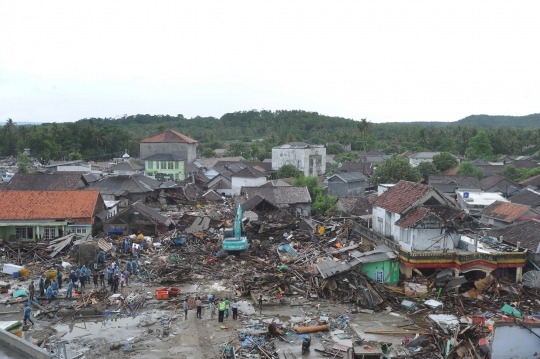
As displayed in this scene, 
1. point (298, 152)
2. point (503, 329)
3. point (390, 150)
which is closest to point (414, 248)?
point (503, 329)

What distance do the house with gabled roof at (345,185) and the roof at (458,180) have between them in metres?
8.77

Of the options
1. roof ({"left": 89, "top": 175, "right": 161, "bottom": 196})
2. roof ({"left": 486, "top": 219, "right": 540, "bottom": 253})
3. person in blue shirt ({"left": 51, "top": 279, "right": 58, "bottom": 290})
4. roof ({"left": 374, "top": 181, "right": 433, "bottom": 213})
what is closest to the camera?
person in blue shirt ({"left": 51, "top": 279, "right": 58, "bottom": 290})

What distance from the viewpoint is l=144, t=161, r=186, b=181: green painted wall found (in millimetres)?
65438

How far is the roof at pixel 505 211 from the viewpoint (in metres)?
36.5

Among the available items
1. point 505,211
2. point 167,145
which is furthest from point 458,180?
point 167,145

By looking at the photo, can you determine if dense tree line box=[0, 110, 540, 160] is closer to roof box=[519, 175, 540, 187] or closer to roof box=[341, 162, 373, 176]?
roof box=[341, 162, 373, 176]

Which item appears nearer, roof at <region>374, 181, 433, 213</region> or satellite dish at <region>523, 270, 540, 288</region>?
satellite dish at <region>523, 270, 540, 288</region>

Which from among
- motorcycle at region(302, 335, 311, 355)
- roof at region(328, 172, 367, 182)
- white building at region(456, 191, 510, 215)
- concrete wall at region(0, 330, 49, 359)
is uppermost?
roof at region(328, 172, 367, 182)

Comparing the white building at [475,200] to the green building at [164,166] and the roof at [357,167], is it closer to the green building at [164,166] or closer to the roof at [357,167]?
the roof at [357,167]

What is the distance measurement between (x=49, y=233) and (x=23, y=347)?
23.5 m

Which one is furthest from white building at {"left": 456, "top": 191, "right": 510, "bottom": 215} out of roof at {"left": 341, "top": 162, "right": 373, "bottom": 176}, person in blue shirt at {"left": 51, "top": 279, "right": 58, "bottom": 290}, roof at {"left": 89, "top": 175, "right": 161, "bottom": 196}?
person in blue shirt at {"left": 51, "top": 279, "right": 58, "bottom": 290}

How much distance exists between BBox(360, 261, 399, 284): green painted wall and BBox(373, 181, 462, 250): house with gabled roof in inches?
56.3

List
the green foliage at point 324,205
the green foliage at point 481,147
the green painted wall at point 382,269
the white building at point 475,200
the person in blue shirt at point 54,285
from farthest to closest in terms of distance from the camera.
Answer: the green foliage at point 481,147, the white building at point 475,200, the green foliage at point 324,205, the green painted wall at point 382,269, the person in blue shirt at point 54,285

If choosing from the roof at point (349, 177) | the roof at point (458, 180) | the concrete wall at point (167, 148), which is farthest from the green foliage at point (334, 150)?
the roof at point (349, 177)
